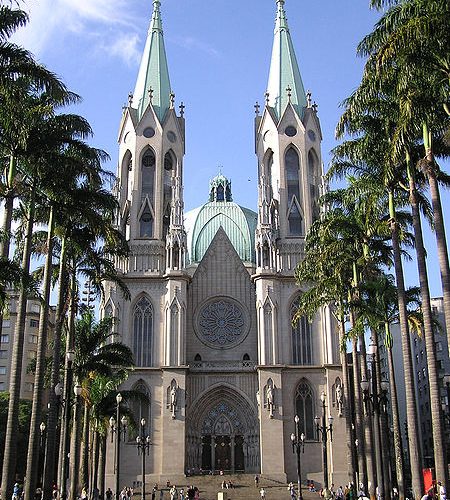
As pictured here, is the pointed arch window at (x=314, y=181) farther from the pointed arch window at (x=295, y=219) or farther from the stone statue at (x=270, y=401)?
the stone statue at (x=270, y=401)

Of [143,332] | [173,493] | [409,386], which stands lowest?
[173,493]

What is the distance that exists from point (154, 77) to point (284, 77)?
11547mm

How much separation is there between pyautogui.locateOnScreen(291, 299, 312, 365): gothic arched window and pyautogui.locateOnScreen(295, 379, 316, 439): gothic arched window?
157 cm

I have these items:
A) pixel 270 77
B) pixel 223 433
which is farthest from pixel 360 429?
pixel 270 77

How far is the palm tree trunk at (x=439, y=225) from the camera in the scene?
21.3 meters

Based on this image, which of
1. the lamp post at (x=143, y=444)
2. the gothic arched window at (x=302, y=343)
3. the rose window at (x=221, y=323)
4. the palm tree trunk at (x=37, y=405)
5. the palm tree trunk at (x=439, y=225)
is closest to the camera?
the palm tree trunk at (x=439, y=225)

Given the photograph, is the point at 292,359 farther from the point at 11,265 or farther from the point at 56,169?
the point at 11,265

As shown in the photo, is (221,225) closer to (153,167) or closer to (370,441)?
(153,167)

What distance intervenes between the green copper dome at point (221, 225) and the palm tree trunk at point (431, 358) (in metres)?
40.1

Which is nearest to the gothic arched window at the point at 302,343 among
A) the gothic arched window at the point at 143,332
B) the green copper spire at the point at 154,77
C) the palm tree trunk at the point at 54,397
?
the gothic arched window at the point at 143,332

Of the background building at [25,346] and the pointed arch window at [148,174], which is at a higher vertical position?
the pointed arch window at [148,174]

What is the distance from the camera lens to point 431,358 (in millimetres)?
22781

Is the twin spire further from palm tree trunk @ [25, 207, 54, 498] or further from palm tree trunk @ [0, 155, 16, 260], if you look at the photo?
palm tree trunk @ [0, 155, 16, 260]

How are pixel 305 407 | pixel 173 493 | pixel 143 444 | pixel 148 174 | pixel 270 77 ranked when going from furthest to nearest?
pixel 270 77
pixel 148 174
pixel 305 407
pixel 173 493
pixel 143 444
